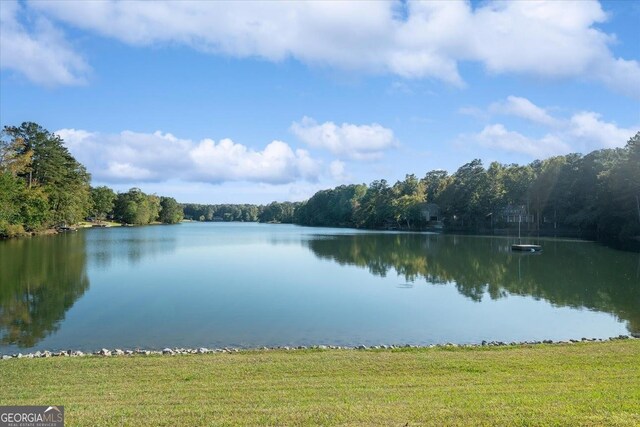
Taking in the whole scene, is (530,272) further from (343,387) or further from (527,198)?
(527,198)

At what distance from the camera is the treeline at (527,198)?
57.4 meters

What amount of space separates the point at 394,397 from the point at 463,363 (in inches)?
118

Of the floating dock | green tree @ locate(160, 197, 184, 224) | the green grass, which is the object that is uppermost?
green tree @ locate(160, 197, 184, 224)

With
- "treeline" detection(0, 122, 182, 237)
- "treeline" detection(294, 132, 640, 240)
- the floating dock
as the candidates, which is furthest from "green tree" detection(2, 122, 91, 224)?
"treeline" detection(294, 132, 640, 240)

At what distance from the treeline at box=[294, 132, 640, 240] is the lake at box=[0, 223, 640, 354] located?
73.9 feet

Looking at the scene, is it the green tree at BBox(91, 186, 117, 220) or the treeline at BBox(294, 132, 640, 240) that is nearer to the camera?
the treeline at BBox(294, 132, 640, 240)

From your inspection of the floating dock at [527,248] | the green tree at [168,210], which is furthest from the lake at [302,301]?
the green tree at [168,210]

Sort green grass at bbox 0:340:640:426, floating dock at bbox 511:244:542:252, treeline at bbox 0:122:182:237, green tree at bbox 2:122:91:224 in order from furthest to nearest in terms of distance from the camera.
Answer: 1. green tree at bbox 2:122:91:224
2. treeline at bbox 0:122:182:237
3. floating dock at bbox 511:244:542:252
4. green grass at bbox 0:340:640:426

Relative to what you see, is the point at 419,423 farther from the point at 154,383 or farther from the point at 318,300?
the point at 318,300

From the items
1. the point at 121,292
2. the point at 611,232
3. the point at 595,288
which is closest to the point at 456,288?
the point at 595,288

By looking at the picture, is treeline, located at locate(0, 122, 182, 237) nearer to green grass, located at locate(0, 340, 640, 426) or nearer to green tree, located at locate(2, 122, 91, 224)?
green tree, located at locate(2, 122, 91, 224)

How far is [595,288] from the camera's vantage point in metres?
25.0

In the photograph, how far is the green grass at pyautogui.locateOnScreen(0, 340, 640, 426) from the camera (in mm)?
6461

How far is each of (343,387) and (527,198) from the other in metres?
81.6
